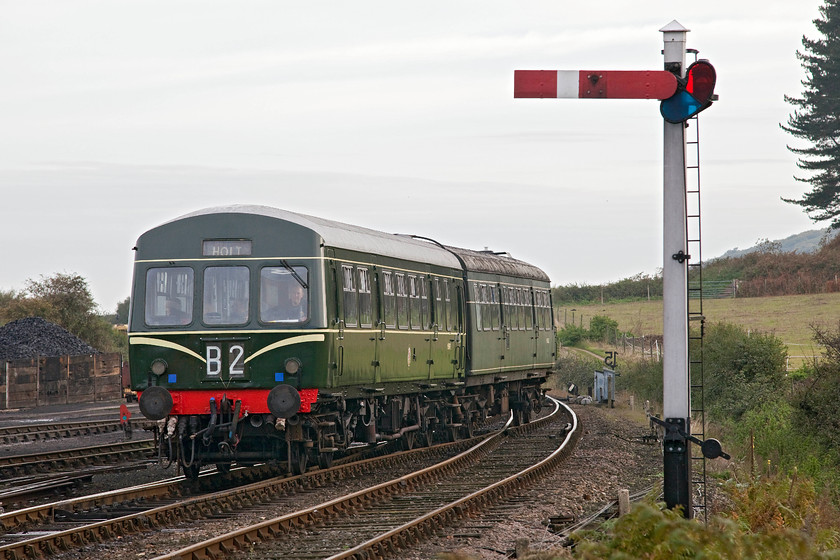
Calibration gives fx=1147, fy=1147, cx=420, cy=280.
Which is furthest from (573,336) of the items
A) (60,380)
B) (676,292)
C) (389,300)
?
(676,292)

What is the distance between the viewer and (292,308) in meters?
14.9

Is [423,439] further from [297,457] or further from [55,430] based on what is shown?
[55,430]

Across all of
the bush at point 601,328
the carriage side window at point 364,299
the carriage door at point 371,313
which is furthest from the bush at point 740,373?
the bush at point 601,328

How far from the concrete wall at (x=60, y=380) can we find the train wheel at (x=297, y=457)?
73.0ft

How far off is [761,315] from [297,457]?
150ft

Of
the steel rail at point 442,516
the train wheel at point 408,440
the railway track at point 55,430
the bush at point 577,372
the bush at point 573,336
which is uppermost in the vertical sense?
the bush at point 573,336

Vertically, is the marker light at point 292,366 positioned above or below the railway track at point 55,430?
above

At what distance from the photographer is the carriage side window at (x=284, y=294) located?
1484 centimetres

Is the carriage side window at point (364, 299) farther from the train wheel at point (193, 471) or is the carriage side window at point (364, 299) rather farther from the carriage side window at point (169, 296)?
the train wheel at point (193, 471)

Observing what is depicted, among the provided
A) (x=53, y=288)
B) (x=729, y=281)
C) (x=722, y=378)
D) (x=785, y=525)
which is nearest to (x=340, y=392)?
(x=785, y=525)

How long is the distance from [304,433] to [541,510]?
3.68 metres

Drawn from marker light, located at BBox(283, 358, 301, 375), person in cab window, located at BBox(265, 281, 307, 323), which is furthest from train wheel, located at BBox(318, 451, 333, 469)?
person in cab window, located at BBox(265, 281, 307, 323)

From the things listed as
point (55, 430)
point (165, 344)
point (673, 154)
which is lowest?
point (55, 430)

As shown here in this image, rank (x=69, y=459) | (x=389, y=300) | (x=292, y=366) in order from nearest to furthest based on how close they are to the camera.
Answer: (x=292, y=366), (x=389, y=300), (x=69, y=459)
